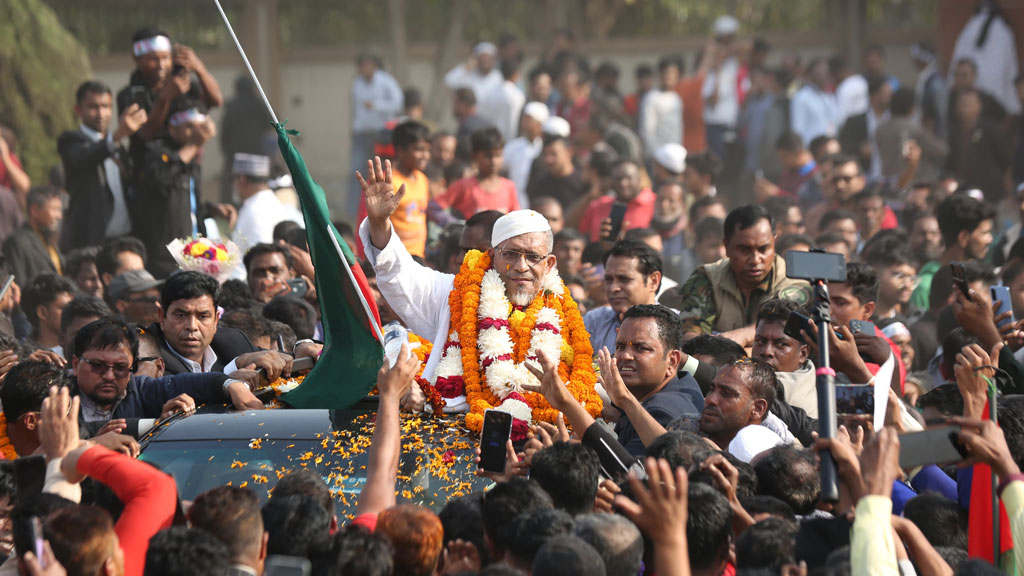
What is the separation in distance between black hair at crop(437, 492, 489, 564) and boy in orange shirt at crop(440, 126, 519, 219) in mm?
7514

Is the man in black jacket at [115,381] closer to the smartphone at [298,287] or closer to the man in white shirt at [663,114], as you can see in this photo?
the smartphone at [298,287]

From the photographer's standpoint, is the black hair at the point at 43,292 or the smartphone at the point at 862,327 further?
the black hair at the point at 43,292

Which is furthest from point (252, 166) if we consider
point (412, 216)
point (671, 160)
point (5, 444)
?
point (5, 444)

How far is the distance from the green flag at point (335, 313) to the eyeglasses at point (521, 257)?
0.72 m

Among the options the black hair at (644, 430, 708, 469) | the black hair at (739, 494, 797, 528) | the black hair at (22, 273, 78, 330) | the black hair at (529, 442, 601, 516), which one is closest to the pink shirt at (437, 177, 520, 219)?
the black hair at (22, 273, 78, 330)

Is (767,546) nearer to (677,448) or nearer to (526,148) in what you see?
(677,448)

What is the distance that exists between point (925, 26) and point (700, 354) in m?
15.0

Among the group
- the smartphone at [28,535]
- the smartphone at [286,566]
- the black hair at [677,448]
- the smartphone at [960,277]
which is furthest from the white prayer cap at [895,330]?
the smartphone at [28,535]

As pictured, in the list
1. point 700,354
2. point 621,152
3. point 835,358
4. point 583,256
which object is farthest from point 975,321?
point 621,152

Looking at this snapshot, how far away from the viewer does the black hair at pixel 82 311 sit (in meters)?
8.52

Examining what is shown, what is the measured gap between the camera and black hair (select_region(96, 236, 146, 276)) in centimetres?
1018

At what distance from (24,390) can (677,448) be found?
115 inches

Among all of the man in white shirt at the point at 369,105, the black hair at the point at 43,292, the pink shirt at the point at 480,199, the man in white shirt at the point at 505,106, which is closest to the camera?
the black hair at the point at 43,292

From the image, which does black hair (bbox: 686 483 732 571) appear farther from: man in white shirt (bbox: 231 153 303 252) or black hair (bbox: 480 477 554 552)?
man in white shirt (bbox: 231 153 303 252)
